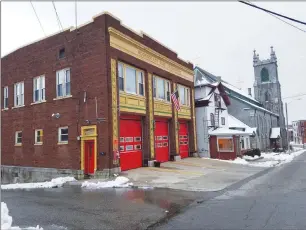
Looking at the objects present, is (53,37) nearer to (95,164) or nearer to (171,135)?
(95,164)

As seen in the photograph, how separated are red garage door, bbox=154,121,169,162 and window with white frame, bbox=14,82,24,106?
10.9 metres

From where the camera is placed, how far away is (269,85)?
66.2 meters

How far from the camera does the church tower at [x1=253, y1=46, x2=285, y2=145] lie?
65312mm

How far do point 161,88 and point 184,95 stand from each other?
477 centimetres

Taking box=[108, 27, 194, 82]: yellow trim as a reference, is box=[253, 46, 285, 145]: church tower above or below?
above

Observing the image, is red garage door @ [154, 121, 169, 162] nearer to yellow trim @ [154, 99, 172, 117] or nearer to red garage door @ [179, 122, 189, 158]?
yellow trim @ [154, 99, 172, 117]

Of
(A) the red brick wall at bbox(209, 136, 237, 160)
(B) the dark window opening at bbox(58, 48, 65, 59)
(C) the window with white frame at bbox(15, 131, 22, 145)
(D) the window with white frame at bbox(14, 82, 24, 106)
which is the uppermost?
(B) the dark window opening at bbox(58, 48, 65, 59)

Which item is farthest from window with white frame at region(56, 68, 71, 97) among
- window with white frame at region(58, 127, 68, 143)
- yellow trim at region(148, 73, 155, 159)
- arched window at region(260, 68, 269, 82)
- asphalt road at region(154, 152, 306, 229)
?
arched window at region(260, 68, 269, 82)

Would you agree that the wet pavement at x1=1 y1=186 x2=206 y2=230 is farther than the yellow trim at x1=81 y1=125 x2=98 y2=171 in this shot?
No

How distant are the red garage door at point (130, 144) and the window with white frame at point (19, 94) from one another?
31.4 ft

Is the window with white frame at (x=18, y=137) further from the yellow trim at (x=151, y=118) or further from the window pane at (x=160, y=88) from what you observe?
the window pane at (x=160, y=88)

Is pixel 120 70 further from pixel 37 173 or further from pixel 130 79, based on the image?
pixel 37 173

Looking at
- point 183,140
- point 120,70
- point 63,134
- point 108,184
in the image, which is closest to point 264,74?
point 183,140

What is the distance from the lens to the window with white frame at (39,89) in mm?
20359
